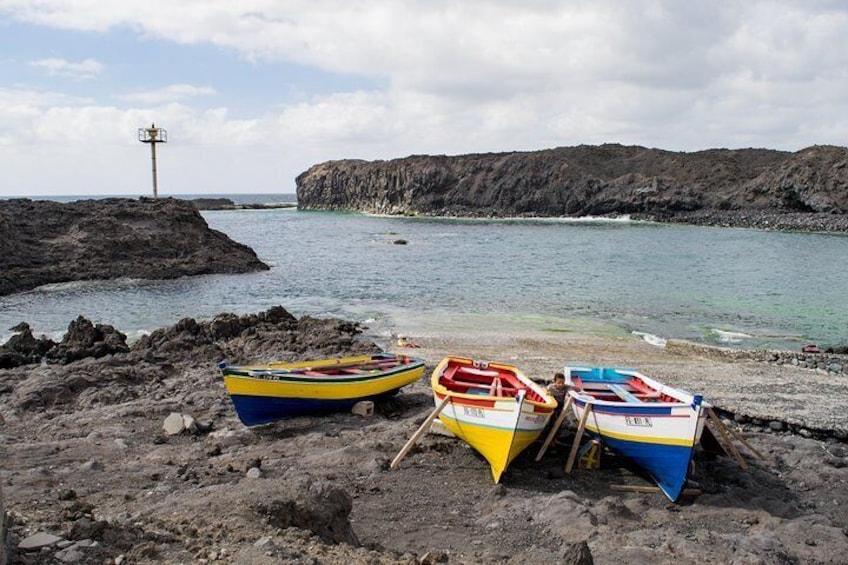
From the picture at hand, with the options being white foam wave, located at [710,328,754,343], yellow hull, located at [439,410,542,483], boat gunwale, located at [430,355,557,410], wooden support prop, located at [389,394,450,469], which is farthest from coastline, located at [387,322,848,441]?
wooden support prop, located at [389,394,450,469]

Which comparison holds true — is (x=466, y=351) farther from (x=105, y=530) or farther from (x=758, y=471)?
(x=105, y=530)

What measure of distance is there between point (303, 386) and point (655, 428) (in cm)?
609

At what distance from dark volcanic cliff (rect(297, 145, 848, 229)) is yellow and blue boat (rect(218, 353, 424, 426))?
272 ft

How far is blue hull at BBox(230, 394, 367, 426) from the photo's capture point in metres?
12.5

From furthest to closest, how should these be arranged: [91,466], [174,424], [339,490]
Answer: [174,424] → [91,466] → [339,490]

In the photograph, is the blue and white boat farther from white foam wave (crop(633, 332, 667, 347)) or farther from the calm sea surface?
the calm sea surface

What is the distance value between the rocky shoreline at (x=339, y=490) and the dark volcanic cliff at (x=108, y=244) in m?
20.4

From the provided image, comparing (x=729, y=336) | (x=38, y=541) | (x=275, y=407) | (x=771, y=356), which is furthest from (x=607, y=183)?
(x=38, y=541)

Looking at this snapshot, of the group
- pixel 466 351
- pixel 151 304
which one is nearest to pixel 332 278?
pixel 151 304

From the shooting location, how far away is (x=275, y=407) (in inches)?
502

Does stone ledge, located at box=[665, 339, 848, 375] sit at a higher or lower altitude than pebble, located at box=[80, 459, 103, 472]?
lower

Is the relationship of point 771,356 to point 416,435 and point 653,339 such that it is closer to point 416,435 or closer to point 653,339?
point 653,339

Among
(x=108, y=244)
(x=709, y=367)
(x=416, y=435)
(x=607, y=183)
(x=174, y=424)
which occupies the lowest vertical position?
(x=709, y=367)

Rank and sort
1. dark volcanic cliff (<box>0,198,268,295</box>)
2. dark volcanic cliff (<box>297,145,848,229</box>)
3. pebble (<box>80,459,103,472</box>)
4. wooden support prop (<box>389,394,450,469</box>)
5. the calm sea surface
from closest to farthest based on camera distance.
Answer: pebble (<box>80,459,103,472</box>), wooden support prop (<box>389,394,450,469</box>), the calm sea surface, dark volcanic cliff (<box>0,198,268,295</box>), dark volcanic cliff (<box>297,145,848,229</box>)
